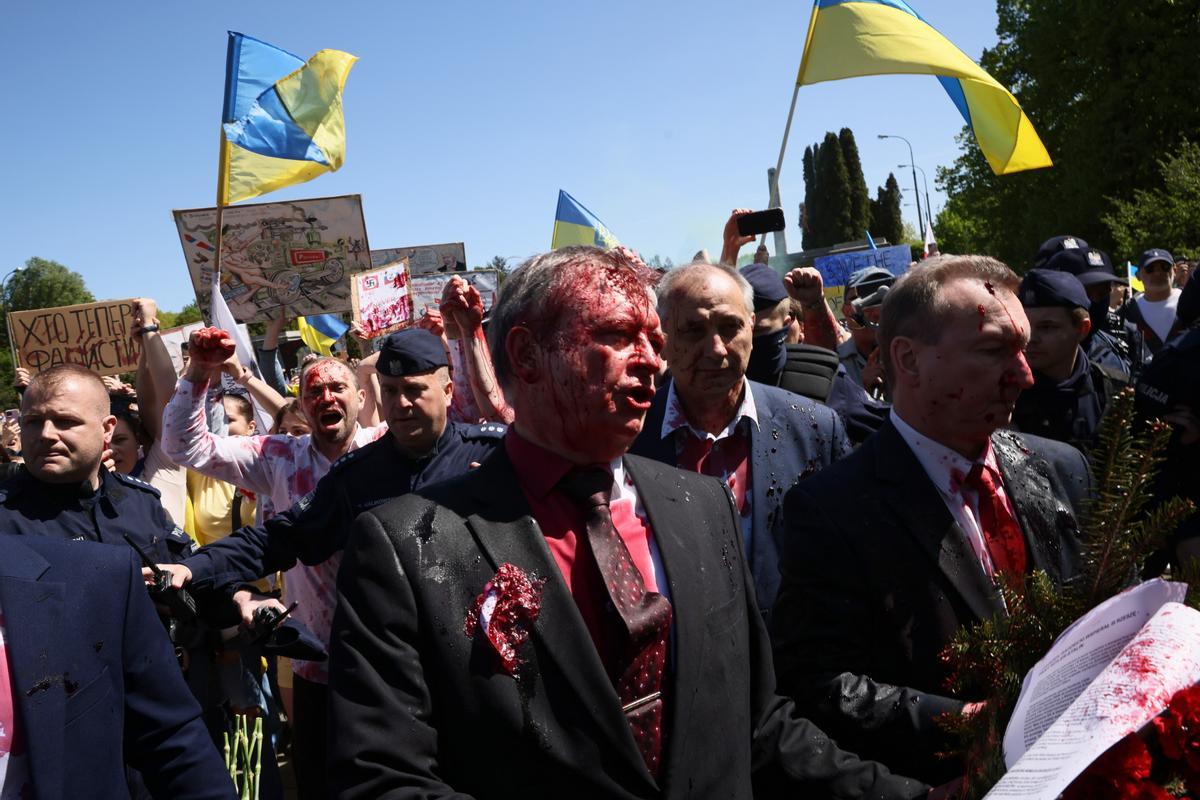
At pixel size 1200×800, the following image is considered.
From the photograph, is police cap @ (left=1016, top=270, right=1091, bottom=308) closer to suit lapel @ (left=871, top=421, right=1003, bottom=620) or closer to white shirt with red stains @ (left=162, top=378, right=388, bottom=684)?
suit lapel @ (left=871, top=421, right=1003, bottom=620)

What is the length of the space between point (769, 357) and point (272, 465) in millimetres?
2343

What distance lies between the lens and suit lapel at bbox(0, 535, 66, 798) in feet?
6.50

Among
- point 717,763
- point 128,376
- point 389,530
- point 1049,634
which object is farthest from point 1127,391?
point 128,376

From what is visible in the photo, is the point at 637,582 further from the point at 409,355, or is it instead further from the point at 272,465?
the point at 272,465

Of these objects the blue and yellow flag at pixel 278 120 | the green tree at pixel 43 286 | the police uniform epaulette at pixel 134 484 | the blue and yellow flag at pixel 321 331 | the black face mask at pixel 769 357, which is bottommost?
the police uniform epaulette at pixel 134 484

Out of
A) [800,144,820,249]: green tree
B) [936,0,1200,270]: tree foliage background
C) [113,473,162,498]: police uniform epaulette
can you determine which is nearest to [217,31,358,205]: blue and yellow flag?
[113,473,162,498]: police uniform epaulette

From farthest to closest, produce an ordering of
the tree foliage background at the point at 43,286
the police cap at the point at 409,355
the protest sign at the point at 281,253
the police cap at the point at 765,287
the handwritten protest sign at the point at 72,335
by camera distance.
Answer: the tree foliage background at the point at 43,286, the protest sign at the point at 281,253, the handwritten protest sign at the point at 72,335, the police cap at the point at 765,287, the police cap at the point at 409,355

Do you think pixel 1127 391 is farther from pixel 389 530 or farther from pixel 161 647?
pixel 161 647

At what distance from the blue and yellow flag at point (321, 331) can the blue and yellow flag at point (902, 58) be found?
7421 mm

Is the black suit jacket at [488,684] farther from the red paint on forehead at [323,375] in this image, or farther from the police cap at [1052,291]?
the red paint on forehead at [323,375]

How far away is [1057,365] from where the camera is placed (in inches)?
163

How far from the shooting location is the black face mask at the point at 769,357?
4645mm

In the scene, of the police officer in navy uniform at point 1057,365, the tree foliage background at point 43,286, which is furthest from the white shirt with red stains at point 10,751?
the tree foliage background at point 43,286

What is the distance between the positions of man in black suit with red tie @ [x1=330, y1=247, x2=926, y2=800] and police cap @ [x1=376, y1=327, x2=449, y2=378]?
2.13 metres
